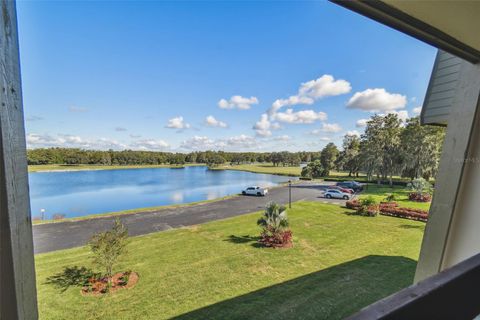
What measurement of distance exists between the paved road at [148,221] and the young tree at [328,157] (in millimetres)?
9181

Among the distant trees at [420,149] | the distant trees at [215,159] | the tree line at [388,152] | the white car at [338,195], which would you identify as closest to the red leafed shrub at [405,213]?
the white car at [338,195]

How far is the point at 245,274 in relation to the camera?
464 cm

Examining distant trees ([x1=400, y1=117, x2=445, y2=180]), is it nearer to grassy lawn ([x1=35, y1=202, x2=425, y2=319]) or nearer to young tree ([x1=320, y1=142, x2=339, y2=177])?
young tree ([x1=320, y1=142, x2=339, y2=177])

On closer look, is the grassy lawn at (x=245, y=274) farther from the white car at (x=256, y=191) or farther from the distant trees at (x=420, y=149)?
the distant trees at (x=420, y=149)

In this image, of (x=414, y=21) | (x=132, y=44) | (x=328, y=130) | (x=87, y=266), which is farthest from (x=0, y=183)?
(x=328, y=130)

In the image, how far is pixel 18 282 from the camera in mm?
377

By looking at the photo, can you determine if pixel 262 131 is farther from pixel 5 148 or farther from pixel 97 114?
pixel 5 148

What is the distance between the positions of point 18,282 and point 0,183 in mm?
173

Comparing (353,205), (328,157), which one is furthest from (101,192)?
(328,157)

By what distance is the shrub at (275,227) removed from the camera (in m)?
6.14

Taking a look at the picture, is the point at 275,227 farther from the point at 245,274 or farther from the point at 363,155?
the point at 363,155

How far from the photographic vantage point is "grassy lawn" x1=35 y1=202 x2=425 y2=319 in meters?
3.54

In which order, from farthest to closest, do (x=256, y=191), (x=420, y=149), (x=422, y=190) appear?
(x=256, y=191) → (x=420, y=149) → (x=422, y=190)

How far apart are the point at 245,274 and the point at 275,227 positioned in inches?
71.6
